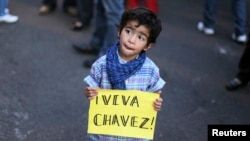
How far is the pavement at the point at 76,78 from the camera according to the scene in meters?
3.37

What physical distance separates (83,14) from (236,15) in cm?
183

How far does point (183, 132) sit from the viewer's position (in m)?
3.44

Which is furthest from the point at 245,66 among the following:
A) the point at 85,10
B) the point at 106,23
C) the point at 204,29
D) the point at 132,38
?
the point at 132,38

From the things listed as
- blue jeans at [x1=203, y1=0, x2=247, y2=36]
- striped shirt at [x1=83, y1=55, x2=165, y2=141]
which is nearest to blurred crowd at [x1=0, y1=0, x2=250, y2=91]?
blue jeans at [x1=203, y1=0, x2=247, y2=36]

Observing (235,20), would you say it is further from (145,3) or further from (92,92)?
(92,92)

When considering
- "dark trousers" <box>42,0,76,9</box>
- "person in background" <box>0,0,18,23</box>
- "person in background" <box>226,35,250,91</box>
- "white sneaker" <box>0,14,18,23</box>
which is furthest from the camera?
"dark trousers" <box>42,0,76,9</box>

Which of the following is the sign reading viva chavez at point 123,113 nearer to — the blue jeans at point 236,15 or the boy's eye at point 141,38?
the boy's eye at point 141,38

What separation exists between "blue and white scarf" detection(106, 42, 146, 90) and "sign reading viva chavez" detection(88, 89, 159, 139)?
0.06 m

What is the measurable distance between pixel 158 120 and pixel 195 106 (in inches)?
18.5

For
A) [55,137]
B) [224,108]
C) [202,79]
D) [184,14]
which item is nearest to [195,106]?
[224,108]

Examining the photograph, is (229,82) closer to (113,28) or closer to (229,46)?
(229,46)

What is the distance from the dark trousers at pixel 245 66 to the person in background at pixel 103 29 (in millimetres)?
1263

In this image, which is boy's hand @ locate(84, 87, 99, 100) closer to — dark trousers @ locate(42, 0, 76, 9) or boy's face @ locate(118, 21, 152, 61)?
boy's face @ locate(118, 21, 152, 61)

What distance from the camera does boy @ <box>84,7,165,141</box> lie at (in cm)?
209
